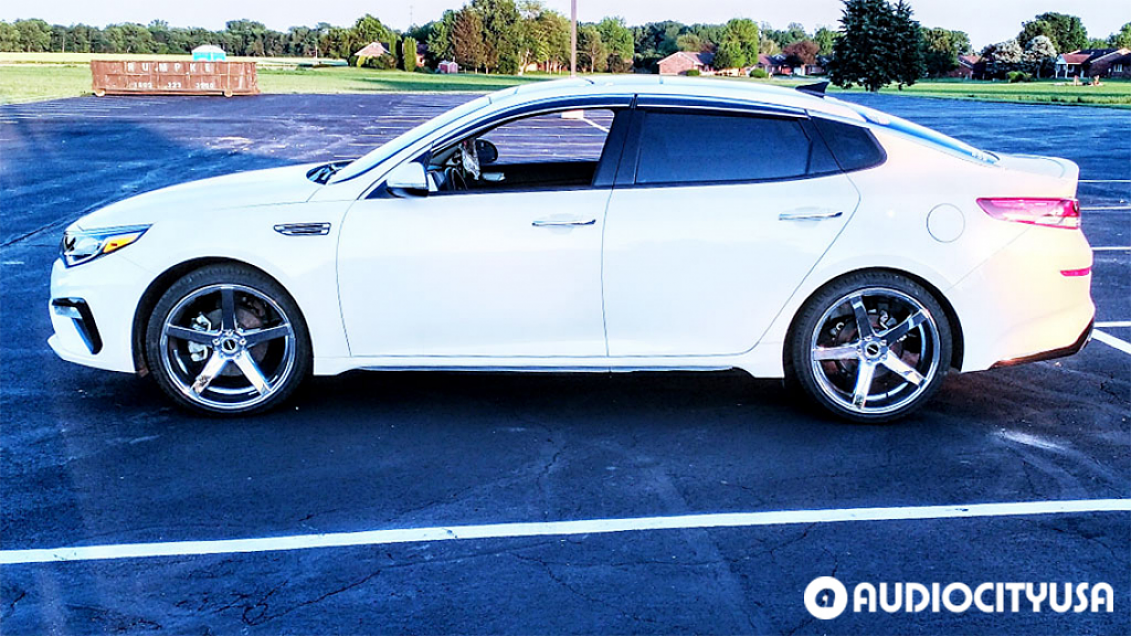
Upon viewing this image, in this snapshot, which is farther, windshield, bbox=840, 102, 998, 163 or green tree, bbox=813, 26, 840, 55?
green tree, bbox=813, 26, 840, 55

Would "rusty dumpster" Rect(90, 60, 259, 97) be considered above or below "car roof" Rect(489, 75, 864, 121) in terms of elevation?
above

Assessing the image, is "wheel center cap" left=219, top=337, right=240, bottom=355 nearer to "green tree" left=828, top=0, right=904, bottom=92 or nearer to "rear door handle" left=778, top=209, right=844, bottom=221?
"rear door handle" left=778, top=209, right=844, bottom=221

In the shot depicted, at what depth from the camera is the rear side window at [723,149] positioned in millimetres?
5609

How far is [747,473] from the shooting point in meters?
5.05

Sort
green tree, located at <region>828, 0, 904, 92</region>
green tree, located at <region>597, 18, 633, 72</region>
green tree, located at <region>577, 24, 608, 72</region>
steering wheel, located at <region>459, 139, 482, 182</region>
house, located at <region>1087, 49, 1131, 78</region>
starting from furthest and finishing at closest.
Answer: house, located at <region>1087, 49, 1131, 78</region> → green tree, located at <region>597, 18, 633, 72</region> → green tree, located at <region>577, 24, 608, 72</region> → green tree, located at <region>828, 0, 904, 92</region> → steering wheel, located at <region>459, 139, 482, 182</region>

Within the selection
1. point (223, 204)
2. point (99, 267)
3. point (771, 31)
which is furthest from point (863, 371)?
point (771, 31)

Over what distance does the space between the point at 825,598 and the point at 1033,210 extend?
2598 mm

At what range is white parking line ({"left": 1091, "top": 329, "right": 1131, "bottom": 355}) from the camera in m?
7.11

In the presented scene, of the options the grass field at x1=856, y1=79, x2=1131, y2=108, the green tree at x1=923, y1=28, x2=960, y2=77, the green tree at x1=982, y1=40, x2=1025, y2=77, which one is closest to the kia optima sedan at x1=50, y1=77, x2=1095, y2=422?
the grass field at x1=856, y1=79, x2=1131, y2=108

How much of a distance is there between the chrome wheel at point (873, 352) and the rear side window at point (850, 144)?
25.6 inches

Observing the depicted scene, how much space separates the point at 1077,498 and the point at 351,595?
2.99m

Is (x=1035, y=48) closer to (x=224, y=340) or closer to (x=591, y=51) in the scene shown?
(x=591, y=51)

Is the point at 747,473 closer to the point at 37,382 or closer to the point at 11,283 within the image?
the point at 37,382

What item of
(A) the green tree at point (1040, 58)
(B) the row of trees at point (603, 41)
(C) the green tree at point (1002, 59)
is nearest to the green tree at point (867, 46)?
(B) the row of trees at point (603, 41)
